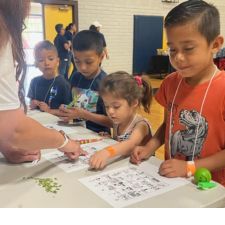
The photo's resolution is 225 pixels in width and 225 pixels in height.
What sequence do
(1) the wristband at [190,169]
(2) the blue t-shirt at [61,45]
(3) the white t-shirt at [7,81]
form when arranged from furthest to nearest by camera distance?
1. (2) the blue t-shirt at [61,45]
2. (1) the wristband at [190,169]
3. (3) the white t-shirt at [7,81]

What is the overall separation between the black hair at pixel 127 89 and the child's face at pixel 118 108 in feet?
0.06

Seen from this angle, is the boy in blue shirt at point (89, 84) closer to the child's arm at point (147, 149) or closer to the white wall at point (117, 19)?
the child's arm at point (147, 149)

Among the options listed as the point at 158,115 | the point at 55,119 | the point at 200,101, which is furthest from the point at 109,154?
the point at 158,115

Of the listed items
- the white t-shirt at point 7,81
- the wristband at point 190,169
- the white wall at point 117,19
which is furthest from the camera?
the white wall at point 117,19

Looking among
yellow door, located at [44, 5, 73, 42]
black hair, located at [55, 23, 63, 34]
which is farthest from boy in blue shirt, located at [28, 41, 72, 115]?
yellow door, located at [44, 5, 73, 42]

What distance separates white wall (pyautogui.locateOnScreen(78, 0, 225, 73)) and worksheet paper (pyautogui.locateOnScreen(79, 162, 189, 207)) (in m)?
5.47

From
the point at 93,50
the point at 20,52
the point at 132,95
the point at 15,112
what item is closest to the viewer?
Answer: the point at 15,112

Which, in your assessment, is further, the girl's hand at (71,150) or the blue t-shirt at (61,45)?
the blue t-shirt at (61,45)

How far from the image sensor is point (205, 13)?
3.61 ft

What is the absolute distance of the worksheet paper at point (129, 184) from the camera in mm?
835

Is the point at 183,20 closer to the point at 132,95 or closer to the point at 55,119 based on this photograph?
the point at 132,95

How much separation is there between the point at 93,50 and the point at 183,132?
0.76 meters

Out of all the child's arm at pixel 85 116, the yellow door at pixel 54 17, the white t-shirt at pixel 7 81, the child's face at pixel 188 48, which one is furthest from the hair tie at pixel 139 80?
the yellow door at pixel 54 17

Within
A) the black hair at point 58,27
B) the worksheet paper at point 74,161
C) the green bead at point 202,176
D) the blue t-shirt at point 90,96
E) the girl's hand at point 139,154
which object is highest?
the black hair at point 58,27
